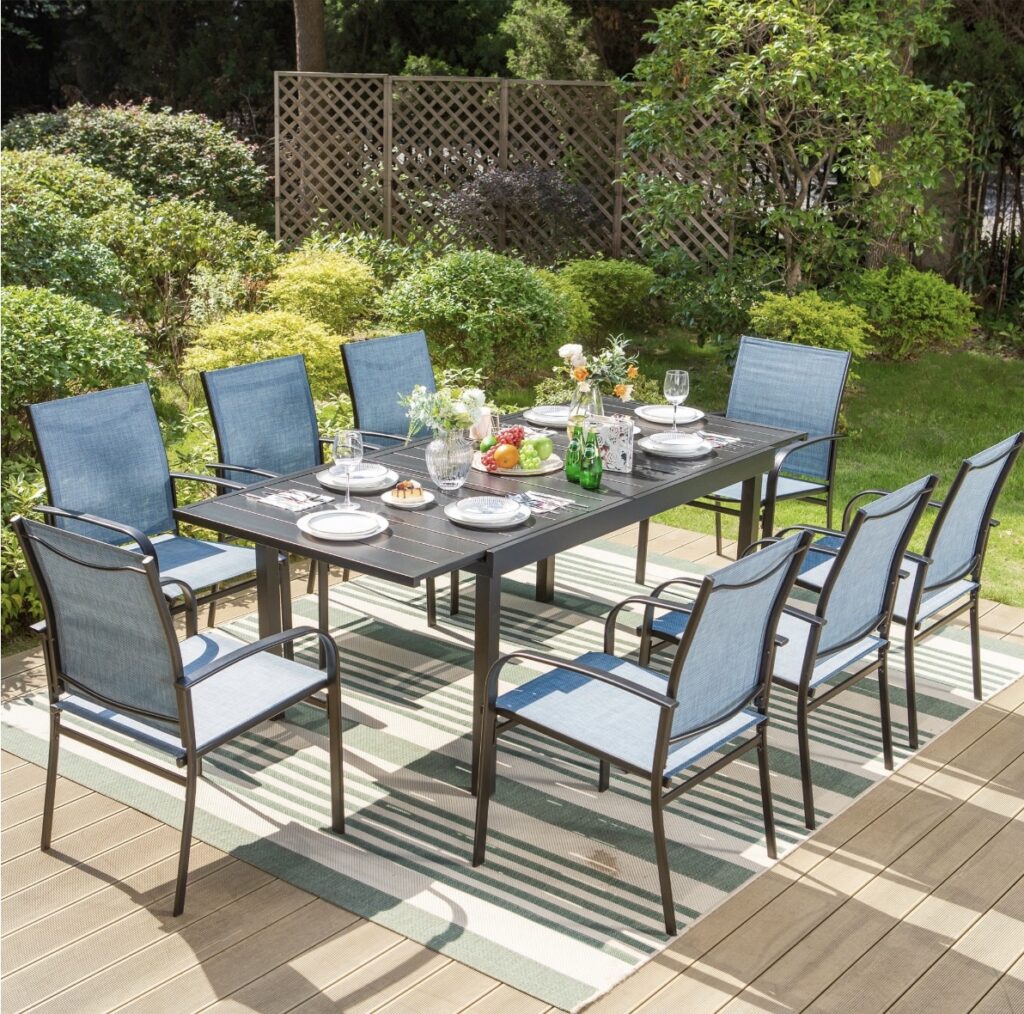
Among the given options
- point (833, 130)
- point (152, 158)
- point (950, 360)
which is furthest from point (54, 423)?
point (152, 158)

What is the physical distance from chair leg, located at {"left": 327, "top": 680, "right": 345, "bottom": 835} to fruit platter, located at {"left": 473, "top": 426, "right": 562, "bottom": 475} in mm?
976

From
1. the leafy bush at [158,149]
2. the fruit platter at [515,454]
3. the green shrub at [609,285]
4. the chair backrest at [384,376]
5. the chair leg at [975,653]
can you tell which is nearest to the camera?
the fruit platter at [515,454]

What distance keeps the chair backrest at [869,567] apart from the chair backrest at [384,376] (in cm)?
207

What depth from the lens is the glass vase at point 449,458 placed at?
3.72m

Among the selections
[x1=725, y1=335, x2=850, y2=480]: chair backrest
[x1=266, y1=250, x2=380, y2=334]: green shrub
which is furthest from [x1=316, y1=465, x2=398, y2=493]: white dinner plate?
[x1=266, y1=250, x2=380, y2=334]: green shrub

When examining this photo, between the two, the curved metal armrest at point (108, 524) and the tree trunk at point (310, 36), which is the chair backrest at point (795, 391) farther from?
the tree trunk at point (310, 36)

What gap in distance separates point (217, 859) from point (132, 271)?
5753 millimetres

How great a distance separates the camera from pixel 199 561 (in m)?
4.00

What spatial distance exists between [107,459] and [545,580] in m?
1.72

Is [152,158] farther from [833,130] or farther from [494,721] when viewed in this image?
[494,721]

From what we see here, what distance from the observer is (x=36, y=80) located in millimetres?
17266

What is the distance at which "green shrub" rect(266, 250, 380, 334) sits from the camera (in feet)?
24.7

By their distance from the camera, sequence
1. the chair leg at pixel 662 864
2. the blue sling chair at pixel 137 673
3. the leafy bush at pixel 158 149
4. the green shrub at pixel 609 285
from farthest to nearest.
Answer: the leafy bush at pixel 158 149 → the green shrub at pixel 609 285 → the chair leg at pixel 662 864 → the blue sling chair at pixel 137 673

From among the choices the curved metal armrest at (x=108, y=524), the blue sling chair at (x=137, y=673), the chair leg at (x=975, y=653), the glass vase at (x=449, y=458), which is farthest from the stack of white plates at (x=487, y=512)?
the chair leg at (x=975, y=653)
